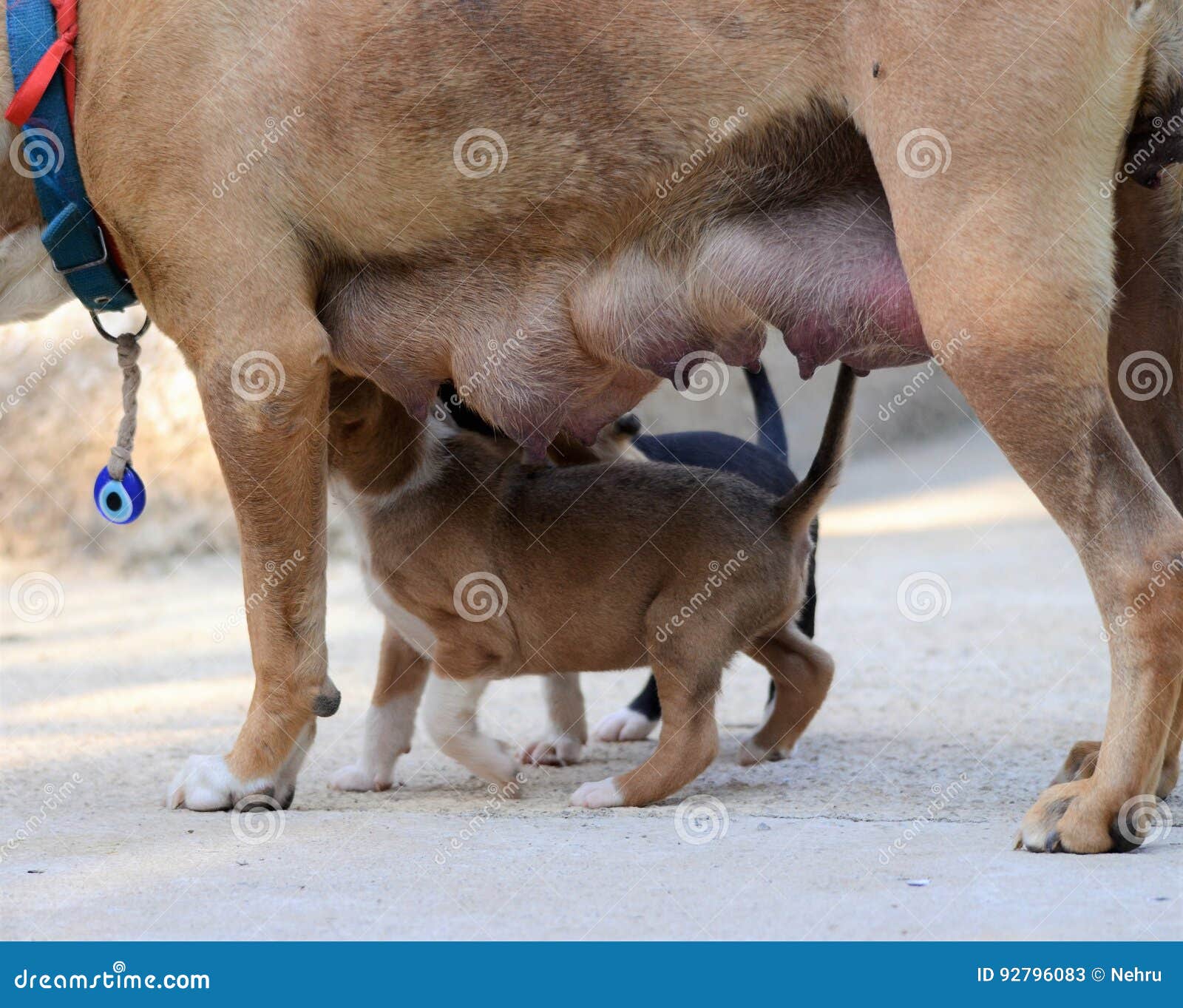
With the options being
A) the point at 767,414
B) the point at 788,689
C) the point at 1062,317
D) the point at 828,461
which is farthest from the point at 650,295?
the point at 767,414

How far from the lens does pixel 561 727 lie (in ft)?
15.9

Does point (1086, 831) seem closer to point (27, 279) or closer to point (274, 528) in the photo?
point (274, 528)

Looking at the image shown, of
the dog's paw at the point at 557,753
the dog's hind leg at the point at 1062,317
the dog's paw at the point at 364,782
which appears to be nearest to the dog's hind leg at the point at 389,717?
the dog's paw at the point at 364,782

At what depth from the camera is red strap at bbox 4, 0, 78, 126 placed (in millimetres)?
3711

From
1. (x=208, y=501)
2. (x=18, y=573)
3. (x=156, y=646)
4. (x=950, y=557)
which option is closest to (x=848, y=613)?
(x=950, y=557)

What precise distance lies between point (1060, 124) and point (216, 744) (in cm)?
349

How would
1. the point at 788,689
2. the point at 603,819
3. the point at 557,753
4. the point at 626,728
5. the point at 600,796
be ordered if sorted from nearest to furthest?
the point at 603,819 < the point at 600,796 < the point at 788,689 < the point at 557,753 < the point at 626,728

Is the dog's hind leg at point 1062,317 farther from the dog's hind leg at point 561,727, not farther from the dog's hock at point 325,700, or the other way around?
the dog's hind leg at point 561,727

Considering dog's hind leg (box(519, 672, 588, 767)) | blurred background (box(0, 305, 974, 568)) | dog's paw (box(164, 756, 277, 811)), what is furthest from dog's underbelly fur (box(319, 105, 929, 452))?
blurred background (box(0, 305, 974, 568))

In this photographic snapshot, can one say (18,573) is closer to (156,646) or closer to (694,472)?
(156,646)

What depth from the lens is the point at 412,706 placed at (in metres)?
4.48

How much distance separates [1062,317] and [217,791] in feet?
7.86

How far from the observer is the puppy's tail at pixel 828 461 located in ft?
13.4

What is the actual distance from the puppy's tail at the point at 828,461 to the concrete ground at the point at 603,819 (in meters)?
0.81
